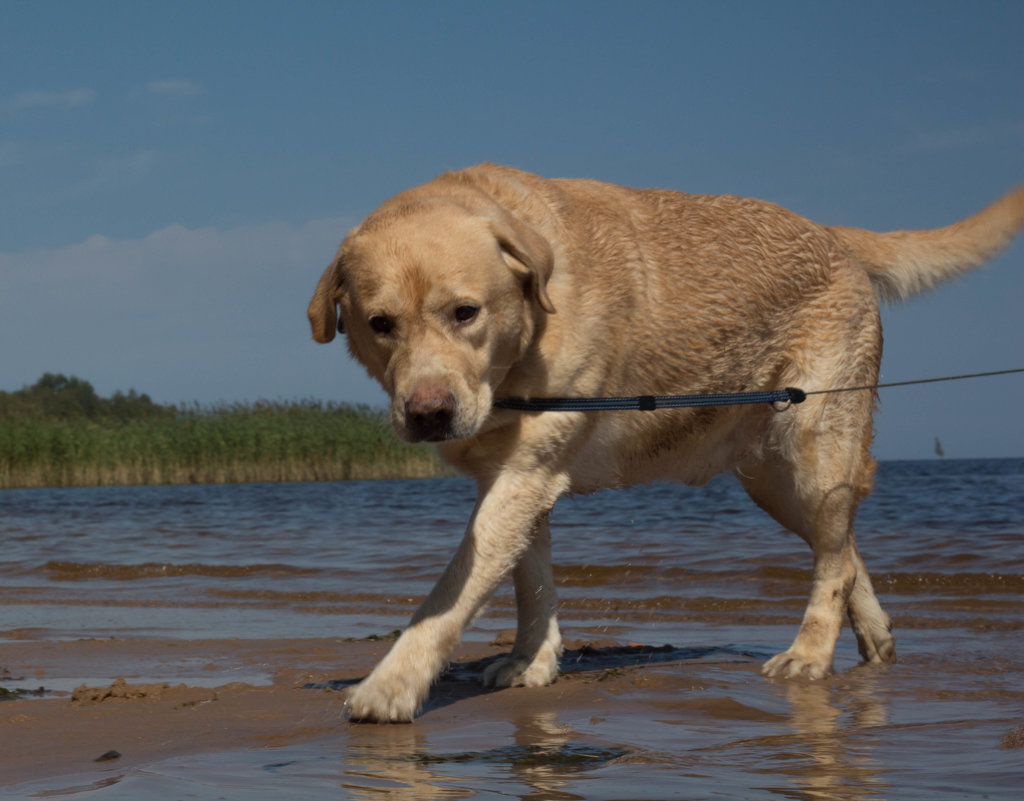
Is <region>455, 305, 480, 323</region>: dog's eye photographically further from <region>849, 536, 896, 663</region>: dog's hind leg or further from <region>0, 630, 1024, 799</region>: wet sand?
<region>849, 536, 896, 663</region>: dog's hind leg

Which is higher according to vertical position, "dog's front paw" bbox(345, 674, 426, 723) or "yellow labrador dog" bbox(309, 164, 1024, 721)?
"yellow labrador dog" bbox(309, 164, 1024, 721)

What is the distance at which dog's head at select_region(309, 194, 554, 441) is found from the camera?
12.4ft

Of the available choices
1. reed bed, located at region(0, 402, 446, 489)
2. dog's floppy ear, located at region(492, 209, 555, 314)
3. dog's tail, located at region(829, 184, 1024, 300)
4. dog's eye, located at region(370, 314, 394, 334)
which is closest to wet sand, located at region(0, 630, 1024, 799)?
dog's eye, located at region(370, 314, 394, 334)

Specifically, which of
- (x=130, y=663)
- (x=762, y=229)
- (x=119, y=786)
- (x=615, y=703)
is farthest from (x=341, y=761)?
(x=762, y=229)

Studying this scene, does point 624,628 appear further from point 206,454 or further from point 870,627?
point 206,454

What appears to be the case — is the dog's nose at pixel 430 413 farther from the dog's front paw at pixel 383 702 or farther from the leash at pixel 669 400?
the dog's front paw at pixel 383 702

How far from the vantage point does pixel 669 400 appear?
4699 mm

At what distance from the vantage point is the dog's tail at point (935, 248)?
601cm

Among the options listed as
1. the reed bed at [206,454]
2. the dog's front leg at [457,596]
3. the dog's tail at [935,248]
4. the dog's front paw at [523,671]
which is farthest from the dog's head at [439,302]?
the reed bed at [206,454]

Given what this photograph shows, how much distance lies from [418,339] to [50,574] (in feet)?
27.0

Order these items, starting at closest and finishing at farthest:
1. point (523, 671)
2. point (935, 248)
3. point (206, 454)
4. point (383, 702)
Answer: point (383, 702) < point (523, 671) < point (935, 248) < point (206, 454)

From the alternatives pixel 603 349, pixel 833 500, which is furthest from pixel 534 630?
pixel 833 500

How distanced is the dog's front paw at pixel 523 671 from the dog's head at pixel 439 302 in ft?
4.28

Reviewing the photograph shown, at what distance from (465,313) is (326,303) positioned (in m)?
0.62
